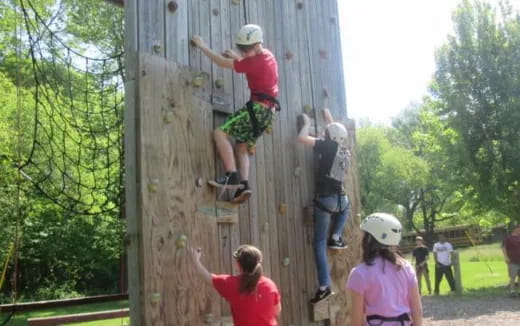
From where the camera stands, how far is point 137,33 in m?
4.61

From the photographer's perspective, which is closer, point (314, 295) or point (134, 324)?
point (134, 324)

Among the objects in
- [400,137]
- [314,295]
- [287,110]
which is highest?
[400,137]

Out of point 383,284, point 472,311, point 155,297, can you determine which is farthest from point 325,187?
point 472,311

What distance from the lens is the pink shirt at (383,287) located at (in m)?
3.44

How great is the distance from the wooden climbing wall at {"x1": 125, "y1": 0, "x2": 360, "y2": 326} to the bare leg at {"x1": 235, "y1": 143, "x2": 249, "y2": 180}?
0.75 ft

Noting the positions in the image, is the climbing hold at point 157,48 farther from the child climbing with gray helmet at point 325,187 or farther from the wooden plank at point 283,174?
the child climbing with gray helmet at point 325,187

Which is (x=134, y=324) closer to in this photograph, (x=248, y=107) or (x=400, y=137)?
(x=248, y=107)

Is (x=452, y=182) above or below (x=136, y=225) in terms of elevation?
above

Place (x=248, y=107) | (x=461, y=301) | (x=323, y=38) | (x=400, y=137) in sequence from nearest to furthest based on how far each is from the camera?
(x=248, y=107) → (x=323, y=38) → (x=461, y=301) → (x=400, y=137)

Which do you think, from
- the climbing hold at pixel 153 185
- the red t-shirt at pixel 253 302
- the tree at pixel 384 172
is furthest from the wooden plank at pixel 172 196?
the tree at pixel 384 172

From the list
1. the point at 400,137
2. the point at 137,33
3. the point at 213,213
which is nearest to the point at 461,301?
the point at 213,213

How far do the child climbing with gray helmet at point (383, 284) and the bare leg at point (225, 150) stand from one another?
5.48 ft

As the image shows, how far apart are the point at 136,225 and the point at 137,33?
163cm

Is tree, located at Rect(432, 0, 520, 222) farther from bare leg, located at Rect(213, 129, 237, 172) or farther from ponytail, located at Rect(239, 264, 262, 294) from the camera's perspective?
ponytail, located at Rect(239, 264, 262, 294)
